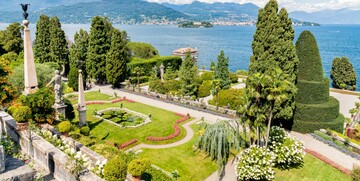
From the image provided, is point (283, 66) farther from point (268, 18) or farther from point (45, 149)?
point (45, 149)

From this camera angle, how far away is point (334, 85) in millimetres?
48812

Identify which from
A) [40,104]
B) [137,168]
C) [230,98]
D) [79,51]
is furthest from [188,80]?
[137,168]

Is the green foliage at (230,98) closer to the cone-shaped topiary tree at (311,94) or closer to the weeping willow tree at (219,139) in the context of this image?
the cone-shaped topiary tree at (311,94)

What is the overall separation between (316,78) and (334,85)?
90.7 ft

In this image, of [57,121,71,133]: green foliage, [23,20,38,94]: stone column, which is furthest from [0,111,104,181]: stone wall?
[23,20,38,94]: stone column

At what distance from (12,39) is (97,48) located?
21.3 metres

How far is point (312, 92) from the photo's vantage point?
2588 cm

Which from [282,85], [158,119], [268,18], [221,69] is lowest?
[158,119]

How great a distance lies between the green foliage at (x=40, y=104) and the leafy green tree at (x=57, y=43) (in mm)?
35685

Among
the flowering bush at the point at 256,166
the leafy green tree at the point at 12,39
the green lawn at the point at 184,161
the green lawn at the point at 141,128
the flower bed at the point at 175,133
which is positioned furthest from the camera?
the leafy green tree at the point at 12,39

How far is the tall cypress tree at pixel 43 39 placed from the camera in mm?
48344

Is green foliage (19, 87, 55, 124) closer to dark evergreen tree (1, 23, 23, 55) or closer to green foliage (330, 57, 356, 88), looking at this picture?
dark evergreen tree (1, 23, 23, 55)

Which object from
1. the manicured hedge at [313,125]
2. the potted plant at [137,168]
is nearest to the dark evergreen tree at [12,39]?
the potted plant at [137,168]

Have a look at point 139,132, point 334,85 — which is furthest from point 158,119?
point 334,85
